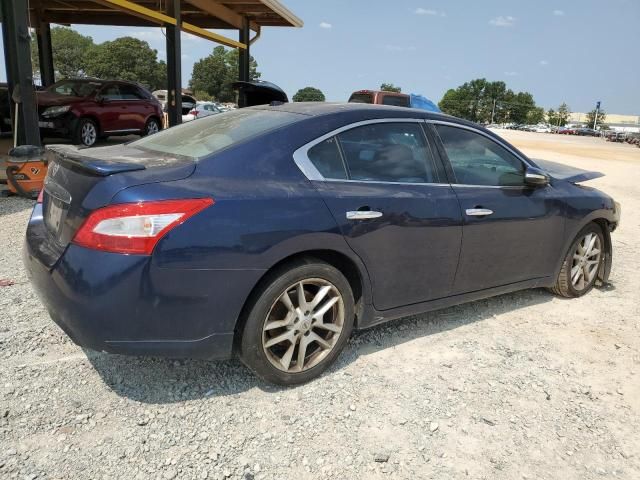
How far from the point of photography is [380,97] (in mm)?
15586

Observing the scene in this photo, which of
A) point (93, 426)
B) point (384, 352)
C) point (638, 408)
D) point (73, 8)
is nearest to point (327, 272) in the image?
point (384, 352)

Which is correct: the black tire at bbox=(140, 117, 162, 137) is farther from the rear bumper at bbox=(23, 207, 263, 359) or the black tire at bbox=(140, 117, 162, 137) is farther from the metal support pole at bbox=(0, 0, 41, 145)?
the rear bumper at bbox=(23, 207, 263, 359)

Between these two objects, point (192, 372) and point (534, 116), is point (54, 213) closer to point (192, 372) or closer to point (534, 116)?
point (192, 372)

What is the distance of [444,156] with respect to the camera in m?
3.62

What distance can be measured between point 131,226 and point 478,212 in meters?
2.25

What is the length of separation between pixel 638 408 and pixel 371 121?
7.43 feet

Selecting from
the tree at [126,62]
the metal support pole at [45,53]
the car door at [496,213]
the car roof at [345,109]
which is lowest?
the car door at [496,213]

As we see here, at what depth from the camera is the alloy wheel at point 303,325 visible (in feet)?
9.50

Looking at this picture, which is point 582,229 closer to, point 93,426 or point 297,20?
point 93,426

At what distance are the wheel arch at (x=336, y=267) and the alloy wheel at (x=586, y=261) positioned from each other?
89.6 inches

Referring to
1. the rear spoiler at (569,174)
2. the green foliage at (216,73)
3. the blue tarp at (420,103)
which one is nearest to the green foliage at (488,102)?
the green foliage at (216,73)

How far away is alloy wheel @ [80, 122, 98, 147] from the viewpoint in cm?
1239

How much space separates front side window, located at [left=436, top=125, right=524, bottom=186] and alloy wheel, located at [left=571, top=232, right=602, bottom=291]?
41.5 inches

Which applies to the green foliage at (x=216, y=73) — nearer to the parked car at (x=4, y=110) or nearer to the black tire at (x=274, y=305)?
the parked car at (x=4, y=110)
